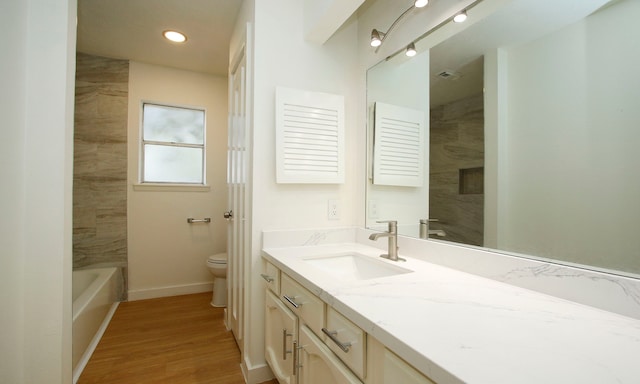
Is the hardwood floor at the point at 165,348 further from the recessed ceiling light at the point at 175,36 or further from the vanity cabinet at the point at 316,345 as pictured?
the recessed ceiling light at the point at 175,36

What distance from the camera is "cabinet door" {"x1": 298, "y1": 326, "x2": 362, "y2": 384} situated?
31.4 inches

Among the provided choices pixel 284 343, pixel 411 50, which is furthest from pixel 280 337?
pixel 411 50

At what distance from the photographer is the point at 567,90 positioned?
83cm

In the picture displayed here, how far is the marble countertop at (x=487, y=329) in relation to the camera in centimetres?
47

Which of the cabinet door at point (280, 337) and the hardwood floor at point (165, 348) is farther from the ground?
the cabinet door at point (280, 337)

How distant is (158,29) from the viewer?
221 centimetres

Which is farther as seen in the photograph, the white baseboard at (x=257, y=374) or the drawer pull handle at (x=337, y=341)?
the white baseboard at (x=257, y=374)

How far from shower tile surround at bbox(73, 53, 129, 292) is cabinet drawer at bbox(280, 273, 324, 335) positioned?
2.36m

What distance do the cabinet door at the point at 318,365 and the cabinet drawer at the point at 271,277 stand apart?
287 millimetres

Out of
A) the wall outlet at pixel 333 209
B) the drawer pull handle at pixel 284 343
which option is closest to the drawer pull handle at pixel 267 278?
the drawer pull handle at pixel 284 343

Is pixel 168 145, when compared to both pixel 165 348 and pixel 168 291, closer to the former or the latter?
pixel 168 291

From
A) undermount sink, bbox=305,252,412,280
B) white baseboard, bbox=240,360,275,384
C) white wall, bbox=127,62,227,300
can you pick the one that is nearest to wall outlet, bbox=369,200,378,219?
undermount sink, bbox=305,252,412,280

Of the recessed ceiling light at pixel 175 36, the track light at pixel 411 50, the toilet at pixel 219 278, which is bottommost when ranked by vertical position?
the toilet at pixel 219 278

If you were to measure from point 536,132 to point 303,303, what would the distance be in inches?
39.6
